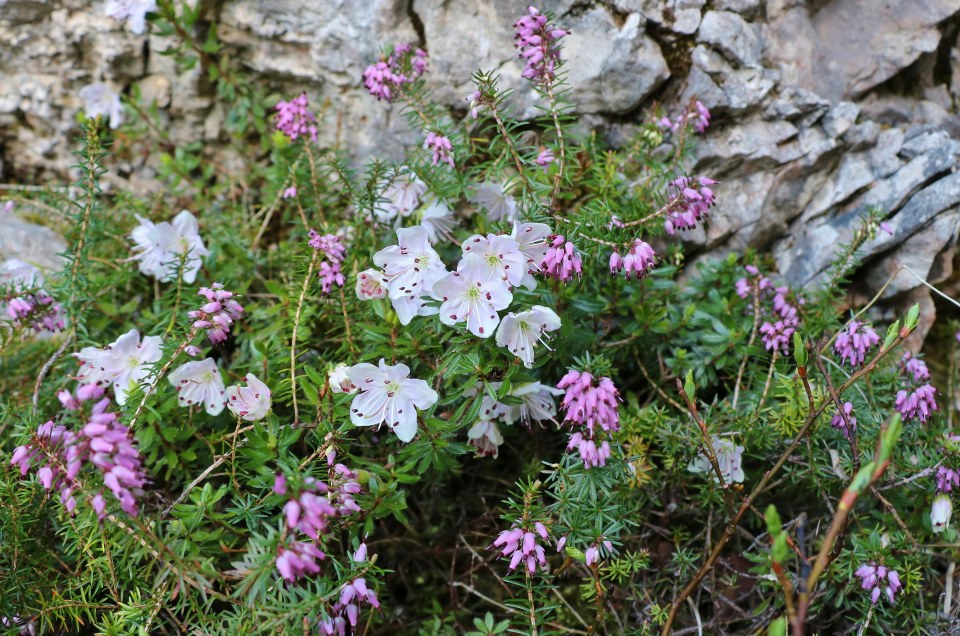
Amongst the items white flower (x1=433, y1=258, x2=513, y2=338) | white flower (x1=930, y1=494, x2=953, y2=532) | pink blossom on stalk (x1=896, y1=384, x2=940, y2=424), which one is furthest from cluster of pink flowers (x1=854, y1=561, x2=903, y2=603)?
white flower (x1=433, y1=258, x2=513, y2=338)

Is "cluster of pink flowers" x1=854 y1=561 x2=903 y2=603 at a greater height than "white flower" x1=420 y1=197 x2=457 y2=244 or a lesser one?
lesser

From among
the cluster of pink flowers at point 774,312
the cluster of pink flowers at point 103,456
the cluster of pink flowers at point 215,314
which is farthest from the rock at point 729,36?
the cluster of pink flowers at point 103,456

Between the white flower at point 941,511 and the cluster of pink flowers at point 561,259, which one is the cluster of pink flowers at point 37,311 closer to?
the cluster of pink flowers at point 561,259

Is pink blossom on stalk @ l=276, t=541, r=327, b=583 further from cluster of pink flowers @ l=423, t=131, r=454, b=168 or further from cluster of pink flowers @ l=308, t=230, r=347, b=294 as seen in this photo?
cluster of pink flowers @ l=423, t=131, r=454, b=168

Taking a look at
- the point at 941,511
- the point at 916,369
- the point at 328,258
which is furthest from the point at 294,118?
the point at 941,511

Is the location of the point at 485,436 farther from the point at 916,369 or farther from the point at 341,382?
the point at 916,369

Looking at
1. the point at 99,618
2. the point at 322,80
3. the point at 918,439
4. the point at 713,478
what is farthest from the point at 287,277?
the point at 918,439
